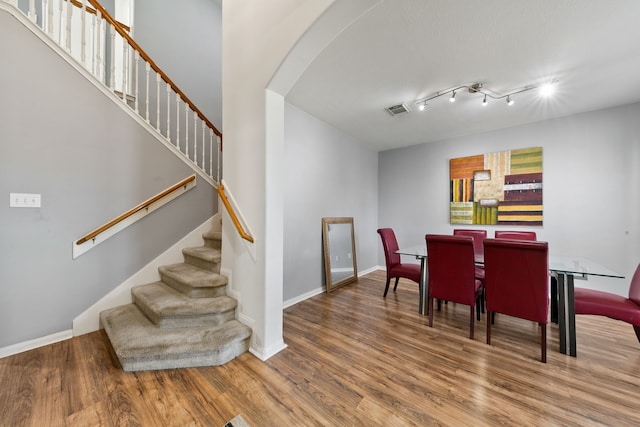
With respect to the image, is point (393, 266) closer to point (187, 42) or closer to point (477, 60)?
point (477, 60)

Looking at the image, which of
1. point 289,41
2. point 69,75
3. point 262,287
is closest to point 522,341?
point 262,287

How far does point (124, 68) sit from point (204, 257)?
93.1 inches

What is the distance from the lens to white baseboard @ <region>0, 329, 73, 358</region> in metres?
1.95

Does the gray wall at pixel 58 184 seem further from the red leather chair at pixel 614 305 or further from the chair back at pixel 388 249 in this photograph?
the red leather chair at pixel 614 305

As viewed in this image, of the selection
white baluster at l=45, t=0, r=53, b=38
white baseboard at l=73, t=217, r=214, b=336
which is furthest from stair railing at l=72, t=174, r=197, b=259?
white baluster at l=45, t=0, r=53, b=38

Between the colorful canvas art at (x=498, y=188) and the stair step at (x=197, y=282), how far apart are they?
4.15 m

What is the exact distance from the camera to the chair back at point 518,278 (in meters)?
1.96

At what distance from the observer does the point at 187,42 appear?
3.95 m

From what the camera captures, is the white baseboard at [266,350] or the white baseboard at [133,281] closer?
the white baseboard at [266,350]

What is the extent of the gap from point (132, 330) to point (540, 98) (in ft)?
17.0

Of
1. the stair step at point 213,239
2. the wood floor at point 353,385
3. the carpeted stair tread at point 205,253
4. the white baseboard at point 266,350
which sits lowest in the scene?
the wood floor at point 353,385

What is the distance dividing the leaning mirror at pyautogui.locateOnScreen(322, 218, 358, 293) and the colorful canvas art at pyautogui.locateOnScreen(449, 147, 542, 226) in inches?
79.9

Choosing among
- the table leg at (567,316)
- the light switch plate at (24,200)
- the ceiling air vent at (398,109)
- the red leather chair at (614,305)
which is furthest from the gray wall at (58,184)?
the red leather chair at (614,305)

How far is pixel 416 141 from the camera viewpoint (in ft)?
15.7
